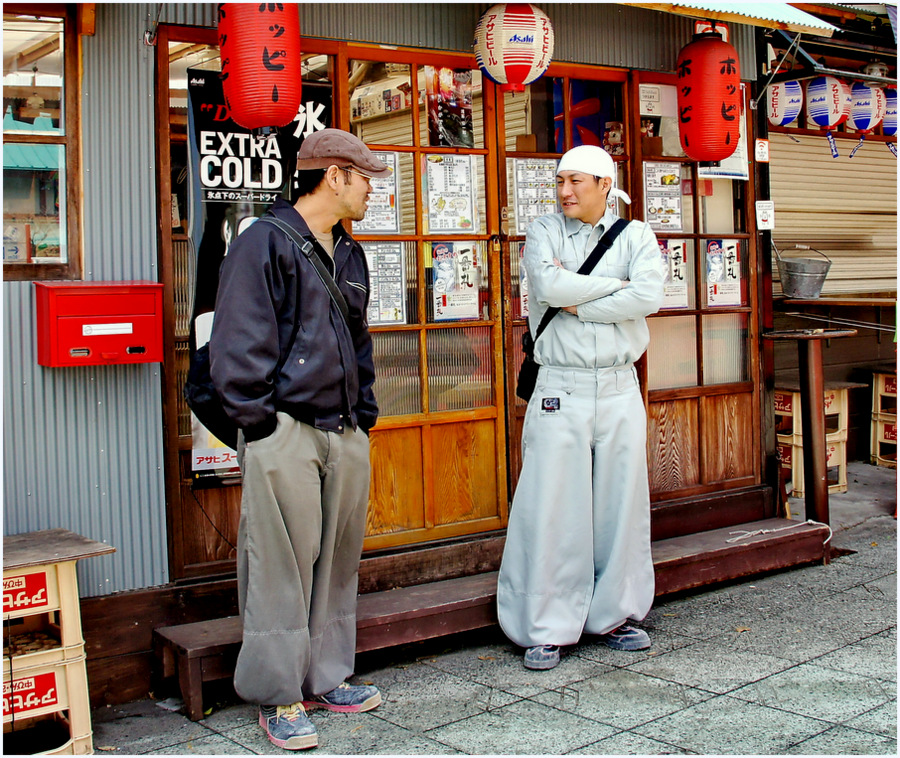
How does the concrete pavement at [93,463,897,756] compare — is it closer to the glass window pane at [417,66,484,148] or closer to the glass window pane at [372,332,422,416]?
the glass window pane at [372,332,422,416]

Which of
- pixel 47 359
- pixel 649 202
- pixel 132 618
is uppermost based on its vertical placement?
pixel 649 202

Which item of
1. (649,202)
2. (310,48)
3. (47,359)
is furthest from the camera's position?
(649,202)

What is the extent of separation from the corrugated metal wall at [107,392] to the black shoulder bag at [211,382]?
2.41ft

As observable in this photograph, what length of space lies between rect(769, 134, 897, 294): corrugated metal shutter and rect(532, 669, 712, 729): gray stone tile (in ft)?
16.2

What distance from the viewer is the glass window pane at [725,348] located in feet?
22.5

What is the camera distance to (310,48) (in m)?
5.22

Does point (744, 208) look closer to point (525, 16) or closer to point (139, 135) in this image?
point (525, 16)

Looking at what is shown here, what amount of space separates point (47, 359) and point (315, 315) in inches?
48.7

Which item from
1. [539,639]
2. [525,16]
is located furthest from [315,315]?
[525,16]

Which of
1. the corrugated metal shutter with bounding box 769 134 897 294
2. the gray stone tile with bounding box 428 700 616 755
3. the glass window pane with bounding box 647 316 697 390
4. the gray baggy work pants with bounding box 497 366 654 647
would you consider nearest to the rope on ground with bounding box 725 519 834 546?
the glass window pane with bounding box 647 316 697 390

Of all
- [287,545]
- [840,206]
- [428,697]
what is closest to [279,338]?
[287,545]

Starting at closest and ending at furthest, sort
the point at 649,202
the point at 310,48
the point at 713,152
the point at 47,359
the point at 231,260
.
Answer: the point at 231,260, the point at 47,359, the point at 310,48, the point at 713,152, the point at 649,202

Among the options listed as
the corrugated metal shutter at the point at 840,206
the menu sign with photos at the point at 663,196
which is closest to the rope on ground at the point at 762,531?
the menu sign with photos at the point at 663,196

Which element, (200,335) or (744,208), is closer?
(200,335)
